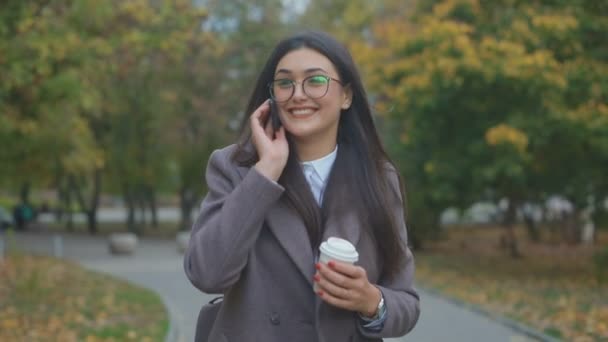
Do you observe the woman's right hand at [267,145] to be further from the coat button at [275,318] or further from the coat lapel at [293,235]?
the coat button at [275,318]

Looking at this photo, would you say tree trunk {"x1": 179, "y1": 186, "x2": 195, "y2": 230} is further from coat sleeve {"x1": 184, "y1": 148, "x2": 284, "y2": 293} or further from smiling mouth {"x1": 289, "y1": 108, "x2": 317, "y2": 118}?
coat sleeve {"x1": 184, "y1": 148, "x2": 284, "y2": 293}

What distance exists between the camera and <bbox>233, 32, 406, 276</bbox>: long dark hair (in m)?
2.26

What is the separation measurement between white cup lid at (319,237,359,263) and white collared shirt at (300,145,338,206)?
31 centimetres

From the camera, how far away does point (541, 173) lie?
16.5 m

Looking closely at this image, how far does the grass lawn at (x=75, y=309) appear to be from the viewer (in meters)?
8.67

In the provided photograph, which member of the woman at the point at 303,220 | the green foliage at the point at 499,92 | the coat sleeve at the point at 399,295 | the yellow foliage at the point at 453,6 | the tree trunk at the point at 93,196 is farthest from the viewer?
the tree trunk at the point at 93,196

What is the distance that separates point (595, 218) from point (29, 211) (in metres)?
31.4

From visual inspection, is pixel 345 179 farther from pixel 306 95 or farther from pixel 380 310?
pixel 380 310

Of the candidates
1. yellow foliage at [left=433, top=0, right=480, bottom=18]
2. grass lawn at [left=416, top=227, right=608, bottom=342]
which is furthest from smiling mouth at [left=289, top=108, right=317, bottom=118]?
yellow foliage at [left=433, top=0, right=480, bottom=18]

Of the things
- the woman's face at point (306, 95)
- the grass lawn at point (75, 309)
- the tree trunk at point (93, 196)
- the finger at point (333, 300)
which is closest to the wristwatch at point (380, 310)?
the finger at point (333, 300)

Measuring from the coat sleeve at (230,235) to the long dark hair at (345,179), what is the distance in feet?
0.46

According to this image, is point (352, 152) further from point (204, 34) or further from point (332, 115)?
point (204, 34)

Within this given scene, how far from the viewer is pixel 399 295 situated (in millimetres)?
2266

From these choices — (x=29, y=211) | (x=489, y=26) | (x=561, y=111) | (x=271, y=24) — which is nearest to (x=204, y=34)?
(x=271, y=24)
